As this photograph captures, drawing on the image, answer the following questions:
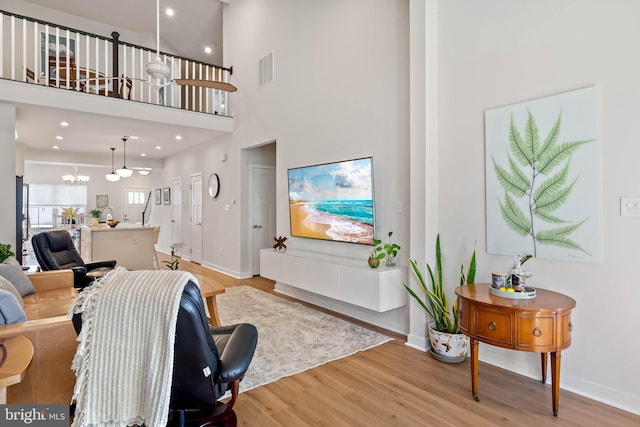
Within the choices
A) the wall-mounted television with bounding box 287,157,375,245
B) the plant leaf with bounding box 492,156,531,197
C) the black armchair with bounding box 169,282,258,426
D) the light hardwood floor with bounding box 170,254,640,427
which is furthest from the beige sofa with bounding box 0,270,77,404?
the plant leaf with bounding box 492,156,531,197

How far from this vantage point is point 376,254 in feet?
12.2

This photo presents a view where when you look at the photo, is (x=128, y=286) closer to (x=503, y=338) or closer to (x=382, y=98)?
(x=503, y=338)

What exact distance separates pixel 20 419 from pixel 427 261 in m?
2.87

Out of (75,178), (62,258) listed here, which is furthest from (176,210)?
(75,178)

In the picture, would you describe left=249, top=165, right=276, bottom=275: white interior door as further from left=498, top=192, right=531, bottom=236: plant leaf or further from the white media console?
left=498, top=192, right=531, bottom=236: plant leaf

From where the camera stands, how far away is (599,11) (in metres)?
2.34

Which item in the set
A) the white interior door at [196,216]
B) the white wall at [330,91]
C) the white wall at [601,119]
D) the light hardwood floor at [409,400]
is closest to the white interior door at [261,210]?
the white wall at [330,91]

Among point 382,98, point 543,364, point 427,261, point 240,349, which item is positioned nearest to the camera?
point 240,349

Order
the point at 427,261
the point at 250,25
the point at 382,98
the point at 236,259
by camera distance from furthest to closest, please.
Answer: the point at 236,259 → the point at 250,25 → the point at 382,98 → the point at 427,261

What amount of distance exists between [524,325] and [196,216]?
279 inches

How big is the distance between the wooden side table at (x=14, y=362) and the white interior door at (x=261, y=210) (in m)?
4.83

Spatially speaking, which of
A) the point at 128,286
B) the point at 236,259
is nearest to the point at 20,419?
the point at 128,286

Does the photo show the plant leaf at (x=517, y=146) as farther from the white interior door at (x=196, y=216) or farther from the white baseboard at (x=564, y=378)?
the white interior door at (x=196, y=216)

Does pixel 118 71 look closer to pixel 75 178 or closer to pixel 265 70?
pixel 265 70
